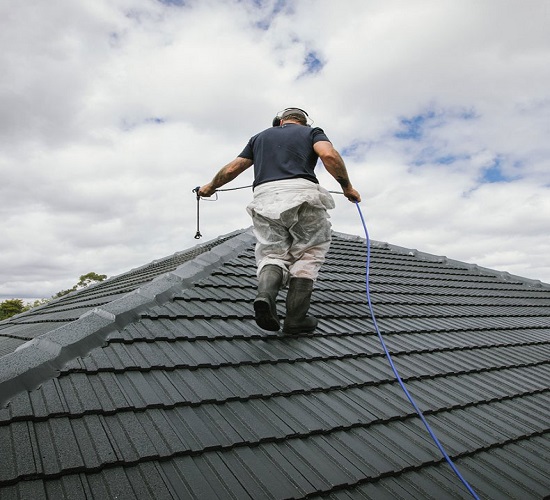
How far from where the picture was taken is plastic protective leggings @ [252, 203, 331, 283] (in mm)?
3236

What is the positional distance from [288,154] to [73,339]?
195 cm

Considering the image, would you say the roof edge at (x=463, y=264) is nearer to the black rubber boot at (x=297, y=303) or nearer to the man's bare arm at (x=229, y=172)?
the man's bare arm at (x=229, y=172)

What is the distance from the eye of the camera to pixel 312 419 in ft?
7.54

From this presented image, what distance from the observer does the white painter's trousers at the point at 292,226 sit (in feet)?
10.5

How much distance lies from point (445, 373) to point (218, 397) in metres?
1.91

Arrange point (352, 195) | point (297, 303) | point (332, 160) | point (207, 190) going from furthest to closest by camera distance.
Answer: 1. point (207, 190)
2. point (352, 195)
3. point (332, 160)
4. point (297, 303)

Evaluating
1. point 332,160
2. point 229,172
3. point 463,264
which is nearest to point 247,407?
point 332,160

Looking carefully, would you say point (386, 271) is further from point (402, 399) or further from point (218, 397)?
point (218, 397)

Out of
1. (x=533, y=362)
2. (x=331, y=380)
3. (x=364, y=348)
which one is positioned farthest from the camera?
(x=533, y=362)

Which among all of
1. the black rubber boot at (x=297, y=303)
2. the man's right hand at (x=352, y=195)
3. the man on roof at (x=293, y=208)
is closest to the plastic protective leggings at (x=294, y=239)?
the man on roof at (x=293, y=208)

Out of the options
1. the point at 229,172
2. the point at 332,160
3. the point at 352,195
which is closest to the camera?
the point at 332,160

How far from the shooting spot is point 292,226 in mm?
3270

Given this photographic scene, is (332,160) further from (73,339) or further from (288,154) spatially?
(73,339)

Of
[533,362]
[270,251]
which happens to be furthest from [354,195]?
[533,362]
